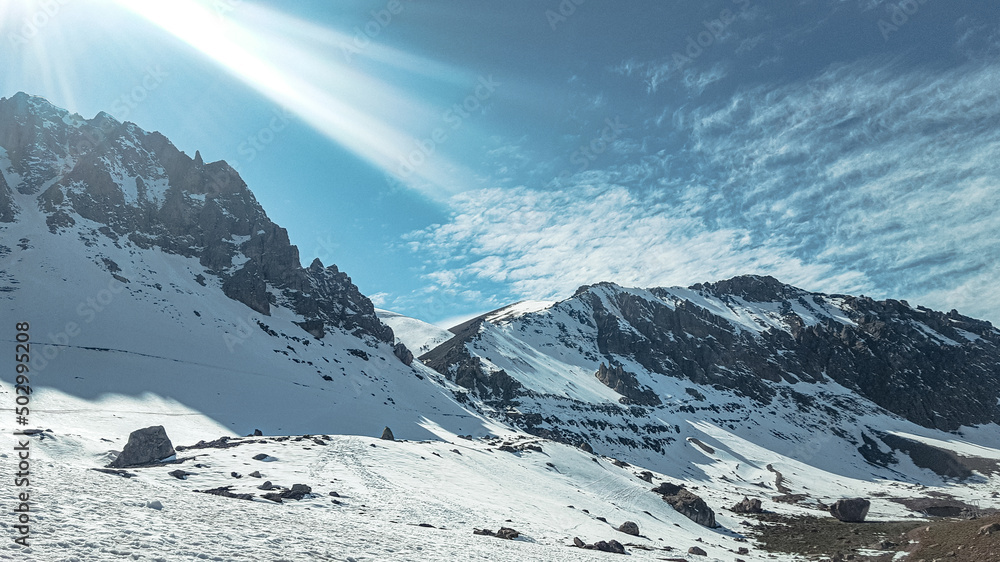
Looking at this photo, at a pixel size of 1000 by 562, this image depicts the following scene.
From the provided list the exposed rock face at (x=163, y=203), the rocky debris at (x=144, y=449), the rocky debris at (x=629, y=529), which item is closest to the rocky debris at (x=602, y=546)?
the rocky debris at (x=629, y=529)

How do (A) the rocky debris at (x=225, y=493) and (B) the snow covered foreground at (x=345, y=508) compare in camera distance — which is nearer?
(B) the snow covered foreground at (x=345, y=508)

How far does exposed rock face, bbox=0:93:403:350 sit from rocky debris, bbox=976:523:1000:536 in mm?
100669

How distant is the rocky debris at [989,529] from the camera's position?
21.6 meters

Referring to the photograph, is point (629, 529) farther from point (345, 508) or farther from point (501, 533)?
point (345, 508)

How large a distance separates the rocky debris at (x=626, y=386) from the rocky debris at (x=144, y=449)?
118 m

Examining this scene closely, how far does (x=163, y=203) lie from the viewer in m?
108

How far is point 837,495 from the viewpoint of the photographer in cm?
8900

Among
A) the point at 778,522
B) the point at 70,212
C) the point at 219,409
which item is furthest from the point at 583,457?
the point at 70,212

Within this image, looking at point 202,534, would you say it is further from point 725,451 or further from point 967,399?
point 967,399

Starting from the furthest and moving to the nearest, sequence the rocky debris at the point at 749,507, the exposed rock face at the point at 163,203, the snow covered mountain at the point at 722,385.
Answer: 1. the snow covered mountain at the point at 722,385
2. the exposed rock face at the point at 163,203
3. the rocky debris at the point at 749,507

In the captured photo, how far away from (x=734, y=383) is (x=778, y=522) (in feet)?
406

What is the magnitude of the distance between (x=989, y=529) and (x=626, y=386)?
11958 centimetres

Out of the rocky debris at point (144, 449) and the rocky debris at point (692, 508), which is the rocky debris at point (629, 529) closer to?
the rocky debris at point (692, 508)

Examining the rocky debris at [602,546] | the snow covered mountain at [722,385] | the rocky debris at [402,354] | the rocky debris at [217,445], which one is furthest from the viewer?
the snow covered mountain at [722,385]
